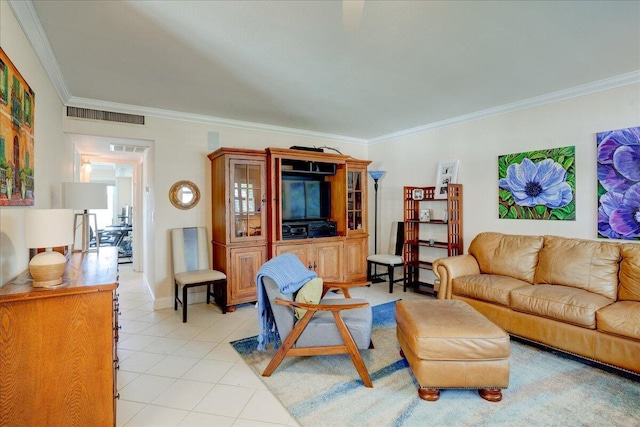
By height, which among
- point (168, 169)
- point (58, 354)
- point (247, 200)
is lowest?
point (58, 354)

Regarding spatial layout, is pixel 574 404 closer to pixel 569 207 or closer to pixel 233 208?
pixel 569 207

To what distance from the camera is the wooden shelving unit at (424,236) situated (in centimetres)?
455

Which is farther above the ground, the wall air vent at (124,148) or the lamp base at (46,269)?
the wall air vent at (124,148)

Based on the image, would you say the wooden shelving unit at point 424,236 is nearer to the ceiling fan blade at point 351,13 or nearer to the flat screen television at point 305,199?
the flat screen television at point 305,199

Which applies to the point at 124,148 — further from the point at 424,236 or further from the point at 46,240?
the point at 424,236

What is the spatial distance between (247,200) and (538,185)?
347cm

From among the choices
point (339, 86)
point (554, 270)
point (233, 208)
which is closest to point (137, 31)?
point (339, 86)

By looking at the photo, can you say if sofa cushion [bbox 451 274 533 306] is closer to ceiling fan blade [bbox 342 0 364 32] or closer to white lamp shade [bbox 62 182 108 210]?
ceiling fan blade [bbox 342 0 364 32]

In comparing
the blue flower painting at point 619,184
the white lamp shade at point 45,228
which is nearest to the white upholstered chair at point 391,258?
the blue flower painting at point 619,184

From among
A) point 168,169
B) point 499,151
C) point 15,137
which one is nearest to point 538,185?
point 499,151

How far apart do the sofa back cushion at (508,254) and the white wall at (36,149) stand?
414 cm

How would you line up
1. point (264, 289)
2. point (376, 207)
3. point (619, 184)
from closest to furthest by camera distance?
point (264, 289)
point (619, 184)
point (376, 207)

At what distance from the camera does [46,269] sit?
5.34ft

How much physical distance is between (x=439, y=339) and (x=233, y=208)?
2773 millimetres
